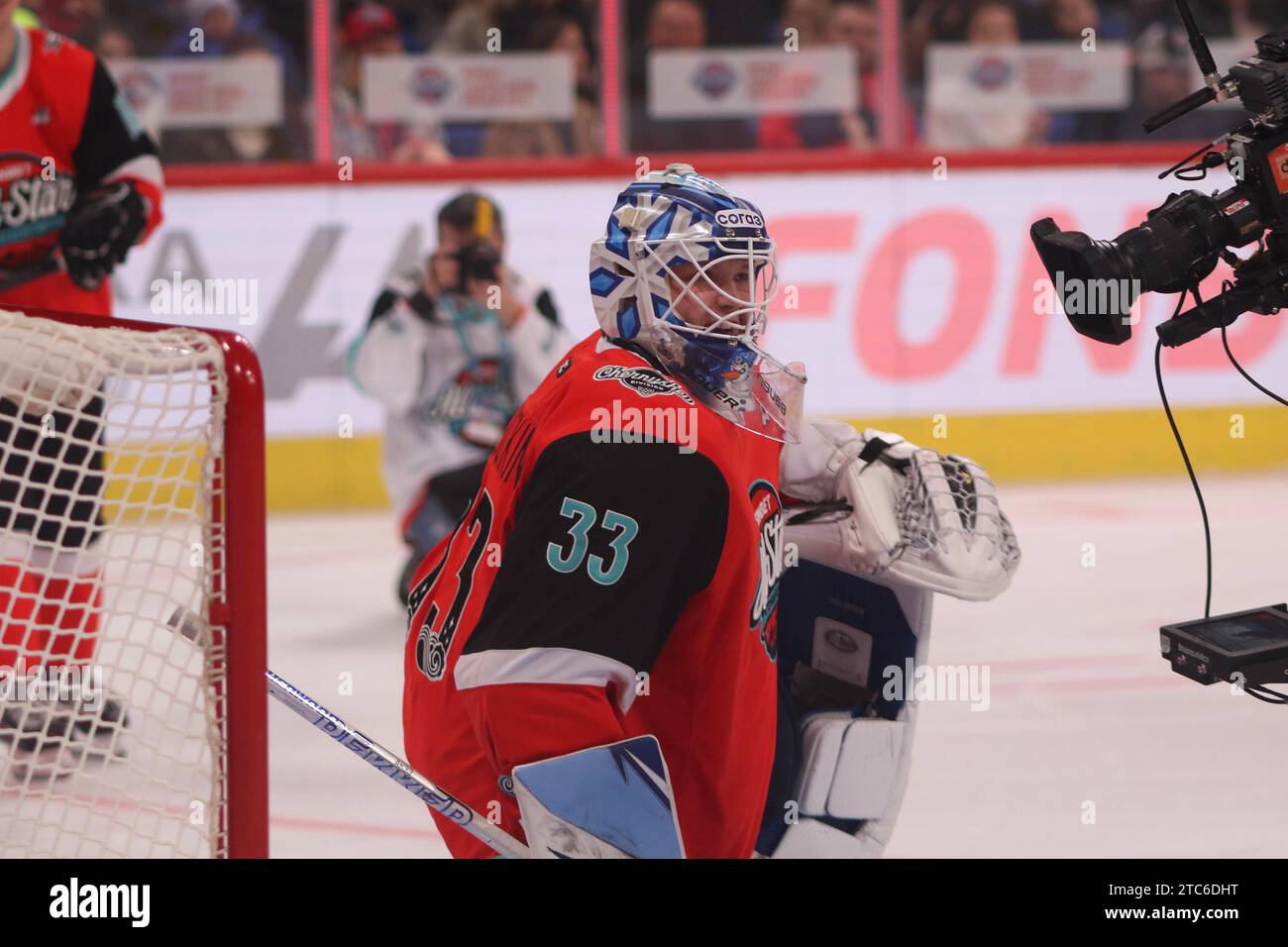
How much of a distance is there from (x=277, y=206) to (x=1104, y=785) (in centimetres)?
399

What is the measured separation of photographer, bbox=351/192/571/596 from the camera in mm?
4676

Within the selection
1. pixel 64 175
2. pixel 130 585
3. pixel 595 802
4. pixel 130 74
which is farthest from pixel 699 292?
pixel 130 74

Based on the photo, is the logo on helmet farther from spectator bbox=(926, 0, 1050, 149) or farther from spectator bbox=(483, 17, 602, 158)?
spectator bbox=(926, 0, 1050, 149)

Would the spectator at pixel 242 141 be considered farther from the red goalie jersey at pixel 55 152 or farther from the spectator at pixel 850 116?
the red goalie jersey at pixel 55 152

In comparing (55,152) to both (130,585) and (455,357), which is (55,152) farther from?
(130,585)

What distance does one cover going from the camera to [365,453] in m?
6.15

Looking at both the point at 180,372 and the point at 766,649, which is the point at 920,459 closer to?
the point at 766,649

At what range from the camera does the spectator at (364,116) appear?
6.17m

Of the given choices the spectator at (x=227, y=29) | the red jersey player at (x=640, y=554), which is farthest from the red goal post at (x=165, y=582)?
the spectator at (x=227, y=29)

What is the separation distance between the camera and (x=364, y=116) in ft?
20.4

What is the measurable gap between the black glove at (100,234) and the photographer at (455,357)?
57.8 inches
